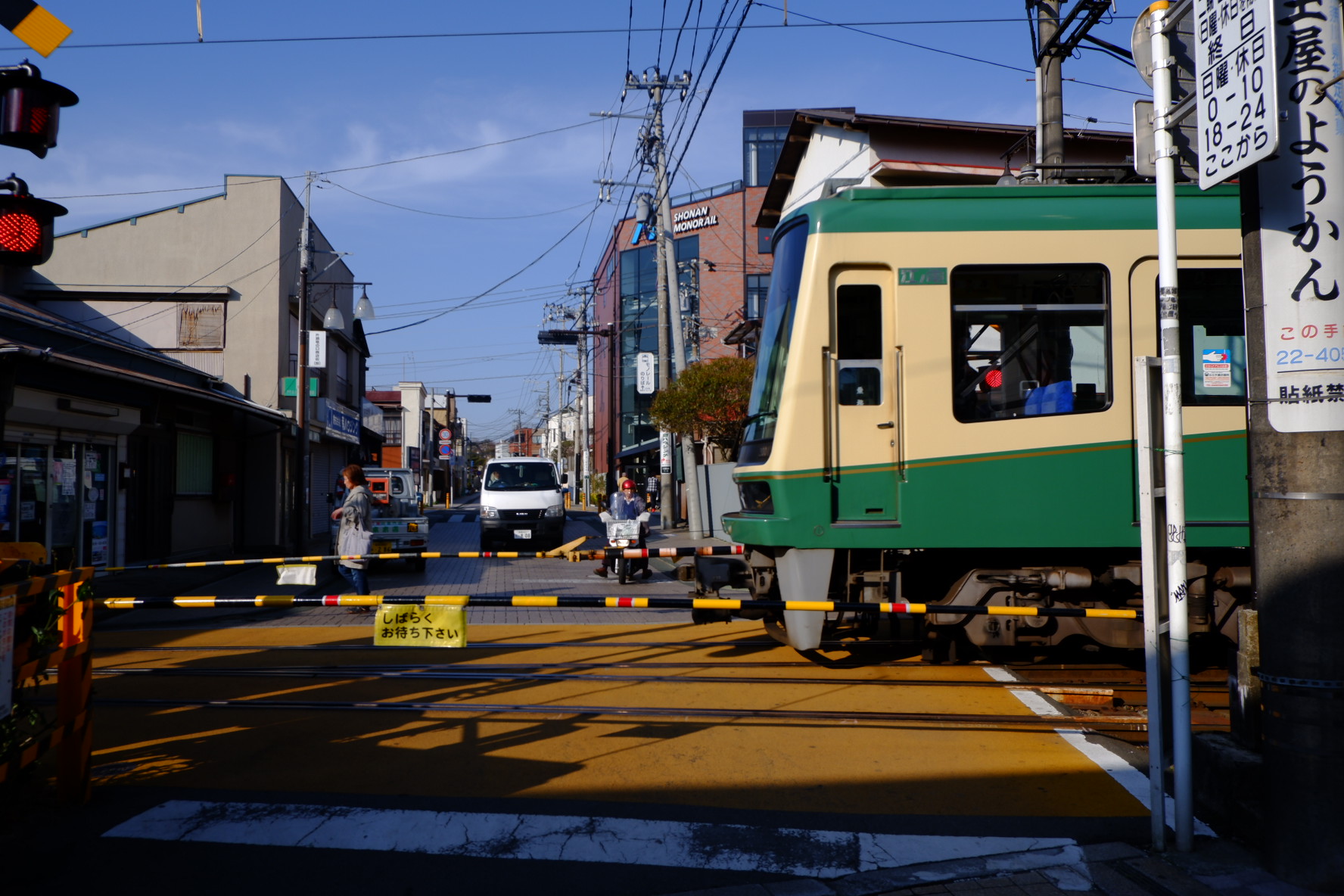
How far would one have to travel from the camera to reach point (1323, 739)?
3.53 meters

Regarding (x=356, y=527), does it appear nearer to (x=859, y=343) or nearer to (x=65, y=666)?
(x=65, y=666)

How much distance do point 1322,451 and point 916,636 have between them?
173 inches

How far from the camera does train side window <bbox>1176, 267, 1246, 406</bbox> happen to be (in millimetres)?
6730

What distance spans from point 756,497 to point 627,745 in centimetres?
244

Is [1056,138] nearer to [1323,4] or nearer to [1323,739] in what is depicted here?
[1323,4]

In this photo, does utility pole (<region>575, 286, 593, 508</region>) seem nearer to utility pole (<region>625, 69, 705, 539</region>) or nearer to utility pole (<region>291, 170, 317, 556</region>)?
utility pole (<region>625, 69, 705, 539</region>)

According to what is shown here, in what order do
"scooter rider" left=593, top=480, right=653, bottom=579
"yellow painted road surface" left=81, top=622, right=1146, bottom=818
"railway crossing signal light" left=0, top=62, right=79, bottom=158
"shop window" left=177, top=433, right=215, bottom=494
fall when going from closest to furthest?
"railway crossing signal light" left=0, top=62, right=79, bottom=158 → "yellow painted road surface" left=81, top=622, right=1146, bottom=818 → "scooter rider" left=593, top=480, right=653, bottom=579 → "shop window" left=177, top=433, right=215, bottom=494

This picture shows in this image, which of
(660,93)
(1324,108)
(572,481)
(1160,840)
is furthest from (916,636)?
(572,481)

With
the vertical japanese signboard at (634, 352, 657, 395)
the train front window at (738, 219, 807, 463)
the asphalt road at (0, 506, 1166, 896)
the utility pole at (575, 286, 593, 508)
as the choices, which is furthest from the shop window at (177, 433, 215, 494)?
the utility pole at (575, 286, 593, 508)

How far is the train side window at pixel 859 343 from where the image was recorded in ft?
22.4

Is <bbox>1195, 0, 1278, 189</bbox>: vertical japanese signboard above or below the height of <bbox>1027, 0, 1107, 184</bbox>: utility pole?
below

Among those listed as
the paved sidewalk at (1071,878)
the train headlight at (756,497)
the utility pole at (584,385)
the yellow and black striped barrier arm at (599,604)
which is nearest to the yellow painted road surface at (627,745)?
the paved sidewalk at (1071,878)

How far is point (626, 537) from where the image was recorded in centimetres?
1505

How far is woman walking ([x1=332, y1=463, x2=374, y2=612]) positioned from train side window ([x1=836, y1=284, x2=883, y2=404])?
6473mm
